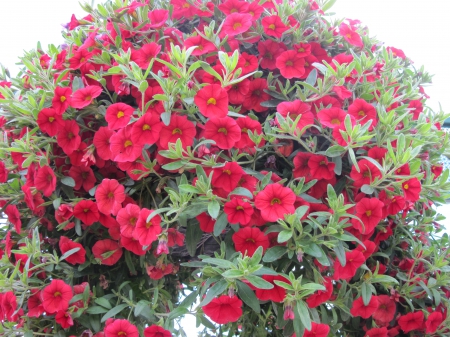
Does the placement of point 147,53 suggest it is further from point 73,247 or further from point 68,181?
point 73,247

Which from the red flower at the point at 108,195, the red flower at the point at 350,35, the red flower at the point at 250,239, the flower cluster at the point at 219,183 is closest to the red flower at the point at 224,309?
the flower cluster at the point at 219,183

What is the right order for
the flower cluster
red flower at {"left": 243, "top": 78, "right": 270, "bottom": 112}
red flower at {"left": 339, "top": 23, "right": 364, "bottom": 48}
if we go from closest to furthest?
the flower cluster
red flower at {"left": 243, "top": 78, "right": 270, "bottom": 112}
red flower at {"left": 339, "top": 23, "right": 364, "bottom": 48}

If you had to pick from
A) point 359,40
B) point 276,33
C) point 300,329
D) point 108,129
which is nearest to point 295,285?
point 300,329

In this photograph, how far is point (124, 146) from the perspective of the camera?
3.53 ft

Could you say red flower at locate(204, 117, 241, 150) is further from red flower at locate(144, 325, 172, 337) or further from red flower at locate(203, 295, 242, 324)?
red flower at locate(144, 325, 172, 337)

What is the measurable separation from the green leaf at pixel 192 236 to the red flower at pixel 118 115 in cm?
31

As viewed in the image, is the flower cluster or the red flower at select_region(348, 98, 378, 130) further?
the red flower at select_region(348, 98, 378, 130)

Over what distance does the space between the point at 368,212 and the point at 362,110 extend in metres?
0.29

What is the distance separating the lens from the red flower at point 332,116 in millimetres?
1100

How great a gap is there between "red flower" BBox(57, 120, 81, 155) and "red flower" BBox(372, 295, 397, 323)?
96cm

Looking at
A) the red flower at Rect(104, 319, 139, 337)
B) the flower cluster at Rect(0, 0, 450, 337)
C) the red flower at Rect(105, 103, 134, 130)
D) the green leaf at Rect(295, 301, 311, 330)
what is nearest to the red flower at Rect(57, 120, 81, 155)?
the flower cluster at Rect(0, 0, 450, 337)

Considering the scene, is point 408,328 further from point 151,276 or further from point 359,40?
point 359,40

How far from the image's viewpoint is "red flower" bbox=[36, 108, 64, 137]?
1.15 meters

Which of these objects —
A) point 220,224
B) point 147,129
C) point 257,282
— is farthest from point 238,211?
point 147,129
